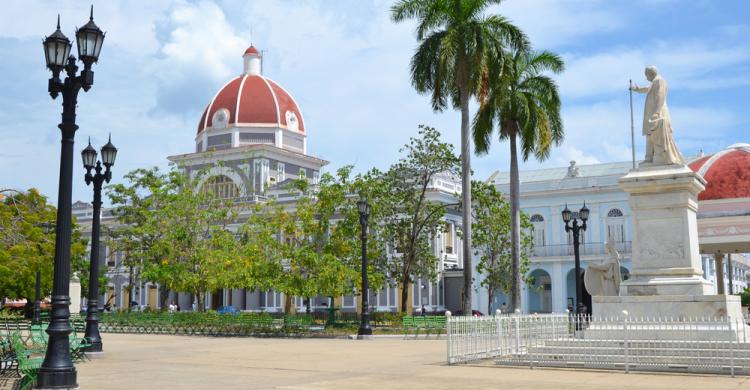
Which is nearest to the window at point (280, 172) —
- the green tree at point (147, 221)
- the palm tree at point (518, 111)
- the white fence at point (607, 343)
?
the green tree at point (147, 221)

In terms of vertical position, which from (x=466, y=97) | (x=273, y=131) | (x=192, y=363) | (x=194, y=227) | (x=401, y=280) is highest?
(x=273, y=131)

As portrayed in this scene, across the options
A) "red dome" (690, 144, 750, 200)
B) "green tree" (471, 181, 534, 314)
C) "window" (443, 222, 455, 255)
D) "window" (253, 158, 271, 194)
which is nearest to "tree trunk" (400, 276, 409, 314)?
"green tree" (471, 181, 534, 314)

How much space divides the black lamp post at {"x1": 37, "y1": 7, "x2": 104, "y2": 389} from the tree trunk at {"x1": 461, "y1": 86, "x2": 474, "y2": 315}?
1865cm

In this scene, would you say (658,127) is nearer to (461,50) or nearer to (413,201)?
(461,50)

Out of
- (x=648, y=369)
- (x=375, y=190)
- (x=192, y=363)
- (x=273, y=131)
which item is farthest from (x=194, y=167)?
(x=648, y=369)

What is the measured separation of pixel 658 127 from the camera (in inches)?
671

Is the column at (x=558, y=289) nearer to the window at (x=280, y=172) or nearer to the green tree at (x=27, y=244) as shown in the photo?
the window at (x=280, y=172)

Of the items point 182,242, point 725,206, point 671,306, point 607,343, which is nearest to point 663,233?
point 671,306

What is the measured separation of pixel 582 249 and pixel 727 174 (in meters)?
20.9

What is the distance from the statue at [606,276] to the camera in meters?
17.5

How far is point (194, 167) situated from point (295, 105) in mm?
10641

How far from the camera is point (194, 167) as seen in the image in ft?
221

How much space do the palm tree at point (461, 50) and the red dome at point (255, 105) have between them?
37347 mm

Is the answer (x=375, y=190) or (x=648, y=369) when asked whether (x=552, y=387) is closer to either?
(x=648, y=369)
